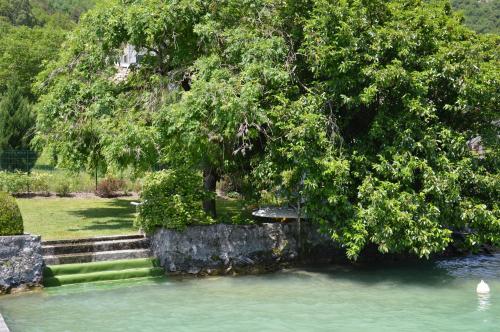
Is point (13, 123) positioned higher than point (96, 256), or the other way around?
point (13, 123)

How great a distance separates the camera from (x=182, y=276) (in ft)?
45.1

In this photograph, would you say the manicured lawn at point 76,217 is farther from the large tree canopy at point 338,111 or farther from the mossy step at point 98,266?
the large tree canopy at point 338,111

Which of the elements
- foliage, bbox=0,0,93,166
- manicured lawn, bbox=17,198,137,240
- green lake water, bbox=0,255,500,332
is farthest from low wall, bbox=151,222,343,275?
foliage, bbox=0,0,93,166

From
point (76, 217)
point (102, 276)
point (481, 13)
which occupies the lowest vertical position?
point (102, 276)

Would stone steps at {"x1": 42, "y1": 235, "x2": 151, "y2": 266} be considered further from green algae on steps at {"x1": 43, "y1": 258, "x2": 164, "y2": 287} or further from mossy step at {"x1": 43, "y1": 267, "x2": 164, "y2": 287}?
mossy step at {"x1": 43, "y1": 267, "x2": 164, "y2": 287}

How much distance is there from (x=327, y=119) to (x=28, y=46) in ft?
133

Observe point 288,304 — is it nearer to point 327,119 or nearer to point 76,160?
point 327,119

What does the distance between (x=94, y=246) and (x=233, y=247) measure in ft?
11.0

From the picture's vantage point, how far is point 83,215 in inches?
738

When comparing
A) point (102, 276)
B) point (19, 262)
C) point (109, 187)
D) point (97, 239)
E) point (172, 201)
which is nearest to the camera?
point (19, 262)

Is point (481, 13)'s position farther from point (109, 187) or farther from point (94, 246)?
point (94, 246)

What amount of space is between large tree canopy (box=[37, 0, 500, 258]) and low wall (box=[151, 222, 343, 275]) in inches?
43.9

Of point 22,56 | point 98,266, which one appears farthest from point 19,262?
point 22,56

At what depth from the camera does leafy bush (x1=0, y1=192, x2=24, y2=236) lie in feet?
39.3
